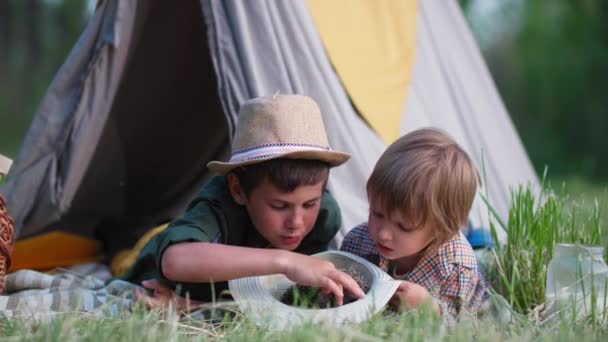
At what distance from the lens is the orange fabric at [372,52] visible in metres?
3.11

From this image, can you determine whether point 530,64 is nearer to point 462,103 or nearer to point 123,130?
point 462,103

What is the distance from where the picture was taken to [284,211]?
225cm

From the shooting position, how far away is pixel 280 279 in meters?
2.14

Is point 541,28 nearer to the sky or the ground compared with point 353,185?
nearer to the sky

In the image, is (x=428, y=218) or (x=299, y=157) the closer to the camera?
(x=428, y=218)

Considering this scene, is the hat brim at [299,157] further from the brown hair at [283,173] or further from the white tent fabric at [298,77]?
the white tent fabric at [298,77]

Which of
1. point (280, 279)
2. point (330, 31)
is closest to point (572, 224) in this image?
point (280, 279)

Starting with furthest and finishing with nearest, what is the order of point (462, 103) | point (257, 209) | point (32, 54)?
point (32, 54) < point (462, 103) < point (257, 209)

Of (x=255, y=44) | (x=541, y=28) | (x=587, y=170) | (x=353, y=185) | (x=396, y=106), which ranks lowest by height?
(x=587, y=170)

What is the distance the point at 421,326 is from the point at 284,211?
627 millimetres

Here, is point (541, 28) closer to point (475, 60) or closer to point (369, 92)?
point (475, 60)

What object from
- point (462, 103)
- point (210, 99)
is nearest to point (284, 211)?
point (210, 99)

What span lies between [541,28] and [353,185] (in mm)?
9724

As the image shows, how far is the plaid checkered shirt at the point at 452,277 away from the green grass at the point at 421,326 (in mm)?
110
